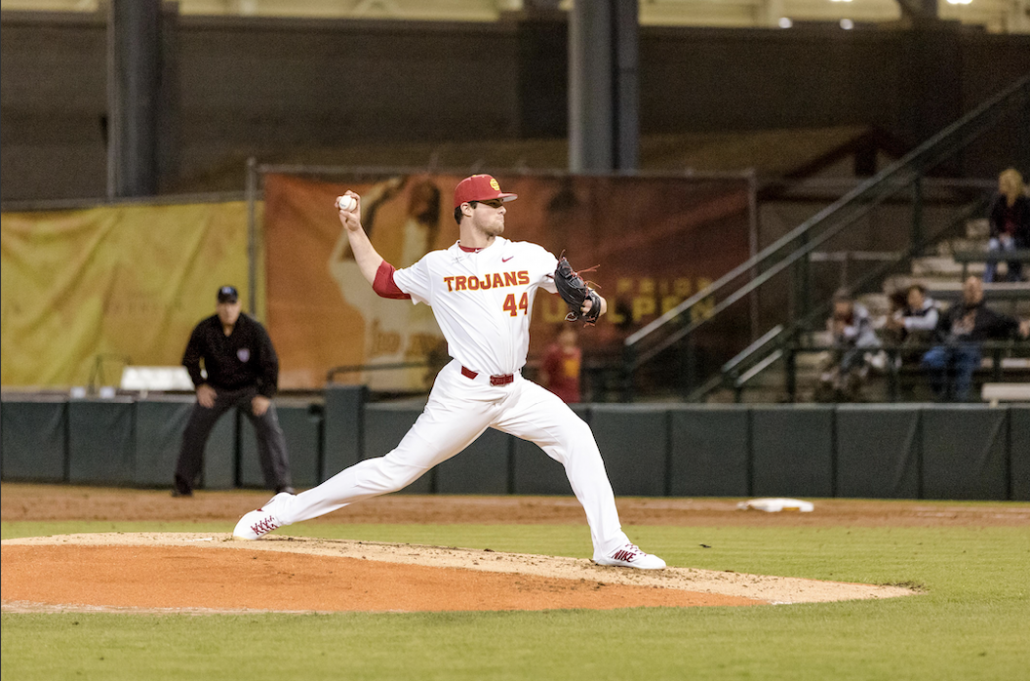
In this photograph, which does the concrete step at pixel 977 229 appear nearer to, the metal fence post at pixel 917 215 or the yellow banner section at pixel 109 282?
the metal fence post at pixel 917 215

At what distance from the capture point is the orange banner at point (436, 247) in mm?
17000

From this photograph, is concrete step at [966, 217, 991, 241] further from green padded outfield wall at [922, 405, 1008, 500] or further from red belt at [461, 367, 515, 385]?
red belt at [461, 367, 515, 385]

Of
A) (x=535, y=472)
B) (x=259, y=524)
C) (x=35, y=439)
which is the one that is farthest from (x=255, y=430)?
(x=259, y=524)

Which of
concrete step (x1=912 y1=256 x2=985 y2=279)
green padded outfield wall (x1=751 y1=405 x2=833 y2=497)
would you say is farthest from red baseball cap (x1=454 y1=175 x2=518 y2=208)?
concrete step (x1=912 y1=256 x2=985 y2=279)

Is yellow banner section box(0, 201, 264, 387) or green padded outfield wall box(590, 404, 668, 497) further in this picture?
yellow banner section box(0, 201, 264, 387)

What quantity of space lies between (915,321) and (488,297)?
9742 millimetres

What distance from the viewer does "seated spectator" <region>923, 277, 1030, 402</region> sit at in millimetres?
14922

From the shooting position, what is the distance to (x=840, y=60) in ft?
84.4

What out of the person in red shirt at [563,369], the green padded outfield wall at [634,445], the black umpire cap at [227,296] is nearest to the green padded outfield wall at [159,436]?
the black umpire cap at [227,296]

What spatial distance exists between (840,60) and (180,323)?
529 inches

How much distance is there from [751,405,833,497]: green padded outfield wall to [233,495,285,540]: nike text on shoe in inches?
302

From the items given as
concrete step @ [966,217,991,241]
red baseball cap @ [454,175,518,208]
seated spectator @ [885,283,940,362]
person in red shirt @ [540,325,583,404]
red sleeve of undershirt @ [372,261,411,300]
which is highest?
concrete step @ [966,217,991,241]

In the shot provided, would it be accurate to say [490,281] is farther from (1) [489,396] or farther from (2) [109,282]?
(2) [109,282]

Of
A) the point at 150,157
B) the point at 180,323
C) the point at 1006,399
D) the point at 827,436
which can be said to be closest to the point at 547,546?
the point at 827,436
